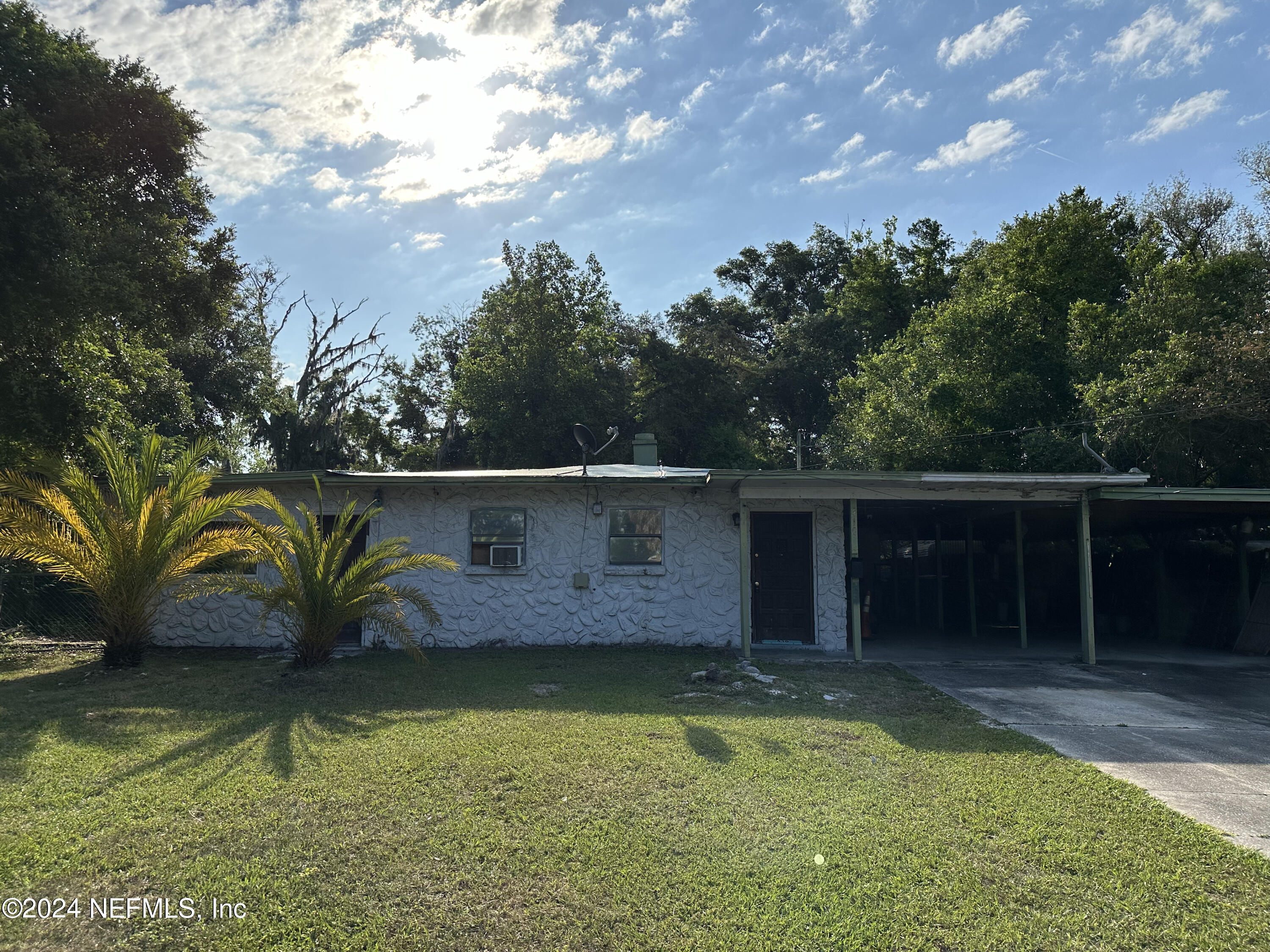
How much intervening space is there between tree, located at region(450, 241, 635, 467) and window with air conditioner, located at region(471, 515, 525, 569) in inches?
528

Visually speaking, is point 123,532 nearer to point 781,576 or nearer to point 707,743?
point 707,743

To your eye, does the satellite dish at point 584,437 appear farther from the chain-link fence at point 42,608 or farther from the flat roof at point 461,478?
the chain-link fence at point 42,608

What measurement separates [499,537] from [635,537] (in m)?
2.08

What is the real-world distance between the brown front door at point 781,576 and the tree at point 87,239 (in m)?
9.71

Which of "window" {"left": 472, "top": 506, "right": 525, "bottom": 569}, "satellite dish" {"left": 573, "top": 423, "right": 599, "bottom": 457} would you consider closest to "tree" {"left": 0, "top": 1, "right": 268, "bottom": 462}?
"window" {"left": 472, "top": 506, "right": 525, "bottom": 569}

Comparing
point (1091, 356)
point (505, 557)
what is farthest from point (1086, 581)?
point (505, 557)

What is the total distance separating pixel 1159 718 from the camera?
736 centimetres

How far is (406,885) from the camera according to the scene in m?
3.64

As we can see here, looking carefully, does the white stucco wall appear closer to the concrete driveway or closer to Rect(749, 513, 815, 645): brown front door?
Rect(749, 513, 815, 645): brown front door

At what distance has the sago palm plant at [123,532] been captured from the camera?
331 inches

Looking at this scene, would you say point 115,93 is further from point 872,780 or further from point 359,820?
point 872,780

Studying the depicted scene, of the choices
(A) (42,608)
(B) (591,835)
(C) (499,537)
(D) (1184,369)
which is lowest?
(B) (591,835)

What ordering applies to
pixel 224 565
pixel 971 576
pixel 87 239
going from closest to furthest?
pixel 87 239 < pixel 224 565 < pixel 971 576

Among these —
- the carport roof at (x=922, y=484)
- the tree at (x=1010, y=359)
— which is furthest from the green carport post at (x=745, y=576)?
the tree at (x=1010, y=359)
